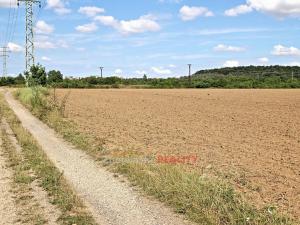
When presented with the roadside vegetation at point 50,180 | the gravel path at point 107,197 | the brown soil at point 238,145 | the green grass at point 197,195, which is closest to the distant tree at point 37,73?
the brown soil at point 238,145

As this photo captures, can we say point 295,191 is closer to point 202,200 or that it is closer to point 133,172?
point 202,200

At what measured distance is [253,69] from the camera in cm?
18225

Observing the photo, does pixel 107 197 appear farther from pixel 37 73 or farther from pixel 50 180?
pixel 37 73

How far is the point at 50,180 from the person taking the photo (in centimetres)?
1075

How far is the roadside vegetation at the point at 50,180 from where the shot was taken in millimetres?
8051

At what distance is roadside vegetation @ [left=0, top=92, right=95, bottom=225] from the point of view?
26.4ft

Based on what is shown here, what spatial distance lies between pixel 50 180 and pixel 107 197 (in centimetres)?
197

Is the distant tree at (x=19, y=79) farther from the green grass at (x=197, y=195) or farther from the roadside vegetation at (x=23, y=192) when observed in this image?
the green grass at (x=197, y=195)

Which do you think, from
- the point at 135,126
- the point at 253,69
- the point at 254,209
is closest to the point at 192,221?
the point at 254,209

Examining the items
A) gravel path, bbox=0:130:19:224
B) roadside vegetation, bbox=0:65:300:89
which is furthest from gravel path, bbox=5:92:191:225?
roadside vegetation, bbox=0:65:300:89

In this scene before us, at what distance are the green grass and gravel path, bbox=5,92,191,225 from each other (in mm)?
287

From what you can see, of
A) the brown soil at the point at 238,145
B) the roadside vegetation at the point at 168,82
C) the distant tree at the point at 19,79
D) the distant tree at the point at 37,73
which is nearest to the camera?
the brown soil at the point at 238,145

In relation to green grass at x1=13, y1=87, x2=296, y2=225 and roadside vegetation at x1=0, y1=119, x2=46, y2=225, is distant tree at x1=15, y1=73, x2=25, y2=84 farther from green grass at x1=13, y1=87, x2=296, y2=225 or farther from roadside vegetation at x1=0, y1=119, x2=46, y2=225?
green grass at x1=13, y1=87, x2=296, y2=225

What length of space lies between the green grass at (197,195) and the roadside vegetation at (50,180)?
57.7 inches
